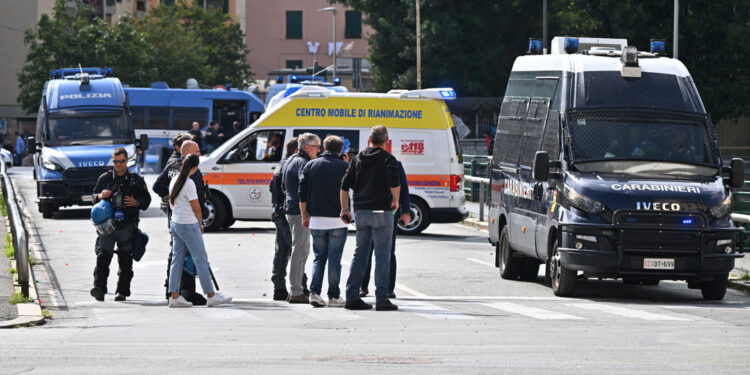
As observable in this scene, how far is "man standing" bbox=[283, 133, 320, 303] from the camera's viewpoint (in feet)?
43.3

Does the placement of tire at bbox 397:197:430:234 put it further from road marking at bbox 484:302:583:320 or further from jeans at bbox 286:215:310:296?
jeans at bbox 286:215:310:296

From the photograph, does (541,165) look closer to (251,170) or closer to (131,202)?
(131,202)

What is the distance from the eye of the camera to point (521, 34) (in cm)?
5291

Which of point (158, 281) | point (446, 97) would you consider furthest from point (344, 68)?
point (158, 281)

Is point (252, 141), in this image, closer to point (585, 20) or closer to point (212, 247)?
point (212, 247)

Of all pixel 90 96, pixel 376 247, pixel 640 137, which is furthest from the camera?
pixel 90 96

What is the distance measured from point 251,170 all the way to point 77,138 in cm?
607

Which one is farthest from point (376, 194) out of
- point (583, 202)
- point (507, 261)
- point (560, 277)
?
point (507, 261)

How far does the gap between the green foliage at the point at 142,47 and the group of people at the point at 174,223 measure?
1903 inches

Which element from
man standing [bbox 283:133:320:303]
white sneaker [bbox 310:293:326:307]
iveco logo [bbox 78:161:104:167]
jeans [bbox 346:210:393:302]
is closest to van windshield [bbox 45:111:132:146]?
iveco logo [bbox 78:161:104:167]

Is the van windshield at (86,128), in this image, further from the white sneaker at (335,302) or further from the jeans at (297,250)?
the white sneaker at (335,302)

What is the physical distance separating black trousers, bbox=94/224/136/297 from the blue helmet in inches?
8.0

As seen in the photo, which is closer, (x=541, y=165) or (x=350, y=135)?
(x=541, y=165)

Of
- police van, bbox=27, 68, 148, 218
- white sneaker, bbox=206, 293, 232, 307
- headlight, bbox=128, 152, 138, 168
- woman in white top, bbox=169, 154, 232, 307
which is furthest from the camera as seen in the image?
headlight, bbox=128, 152, 138, 168
